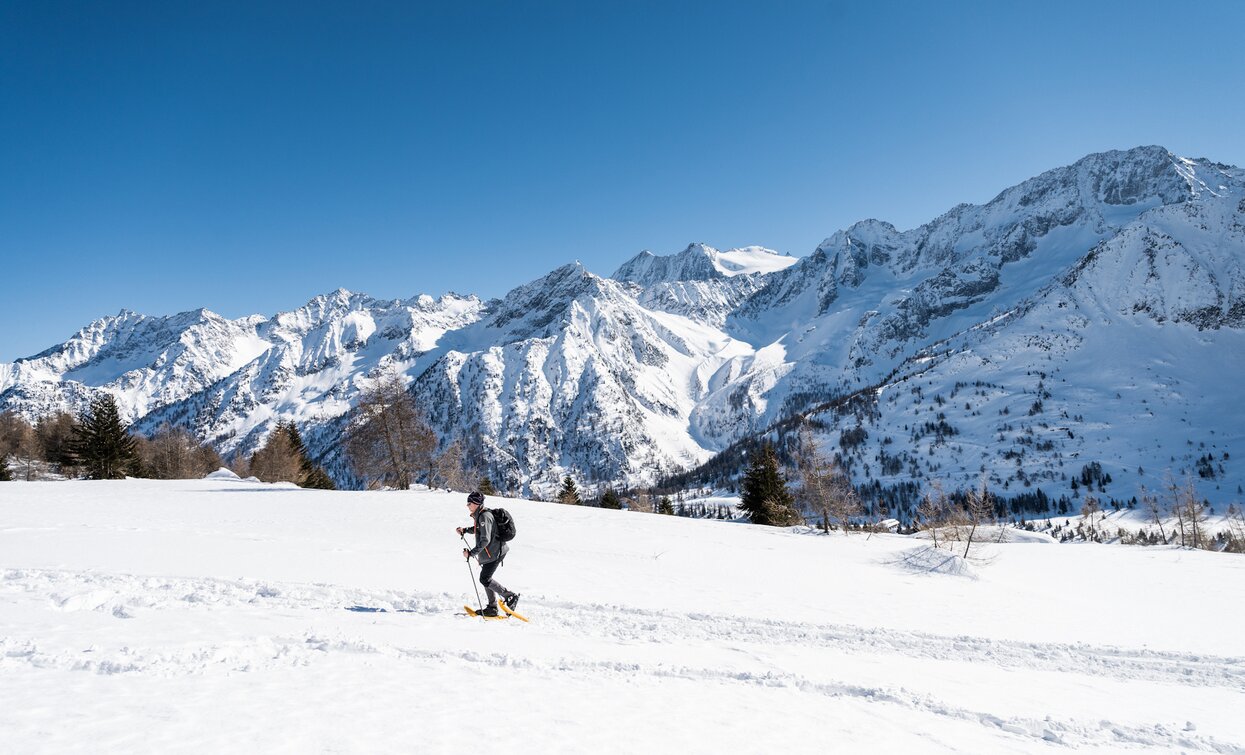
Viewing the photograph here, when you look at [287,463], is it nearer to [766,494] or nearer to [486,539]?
[766,494]

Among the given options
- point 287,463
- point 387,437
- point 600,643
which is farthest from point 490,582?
point 287,463

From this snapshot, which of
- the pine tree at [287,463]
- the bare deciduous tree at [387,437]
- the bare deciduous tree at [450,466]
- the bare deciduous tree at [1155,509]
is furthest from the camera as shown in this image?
the bare deciduous tree at [1155,509]

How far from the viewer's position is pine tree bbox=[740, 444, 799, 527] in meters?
51.0

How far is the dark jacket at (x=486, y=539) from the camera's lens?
40.0 feet

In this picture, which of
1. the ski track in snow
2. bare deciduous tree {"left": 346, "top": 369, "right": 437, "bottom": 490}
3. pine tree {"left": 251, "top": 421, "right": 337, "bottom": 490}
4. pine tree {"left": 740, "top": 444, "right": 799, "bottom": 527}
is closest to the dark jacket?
the ski track in snow

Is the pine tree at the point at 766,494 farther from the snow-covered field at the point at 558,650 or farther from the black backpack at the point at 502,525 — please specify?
the black backpack at the point at 502,525

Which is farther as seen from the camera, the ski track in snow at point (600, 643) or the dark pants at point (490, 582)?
the dark pants at point (490, 582)

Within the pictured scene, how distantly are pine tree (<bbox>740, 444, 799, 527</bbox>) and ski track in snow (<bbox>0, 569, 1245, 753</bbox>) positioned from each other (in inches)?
1437

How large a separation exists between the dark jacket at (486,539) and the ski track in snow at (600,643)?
4.59 ft

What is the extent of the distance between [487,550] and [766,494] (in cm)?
4500

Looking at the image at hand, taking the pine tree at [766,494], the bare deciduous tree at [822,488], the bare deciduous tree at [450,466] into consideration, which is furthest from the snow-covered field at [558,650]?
the pine tree at [766,494]

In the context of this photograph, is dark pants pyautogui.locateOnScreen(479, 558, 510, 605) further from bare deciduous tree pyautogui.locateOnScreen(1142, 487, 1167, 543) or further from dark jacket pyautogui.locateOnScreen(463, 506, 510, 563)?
bare deciduous tree pyautogui.locateOnScreen(1142, 487, 1167, 543)

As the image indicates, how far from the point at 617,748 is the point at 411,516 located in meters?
25.7

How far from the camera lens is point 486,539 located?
12250 millimetres
